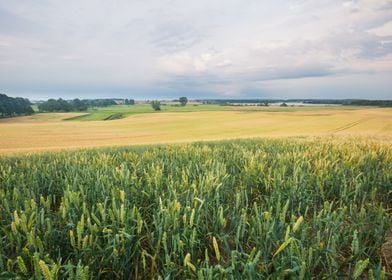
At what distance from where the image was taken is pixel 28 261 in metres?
1.84

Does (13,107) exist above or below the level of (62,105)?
below

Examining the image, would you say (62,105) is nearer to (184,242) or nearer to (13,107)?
(13,107)

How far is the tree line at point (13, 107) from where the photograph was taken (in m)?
55.5

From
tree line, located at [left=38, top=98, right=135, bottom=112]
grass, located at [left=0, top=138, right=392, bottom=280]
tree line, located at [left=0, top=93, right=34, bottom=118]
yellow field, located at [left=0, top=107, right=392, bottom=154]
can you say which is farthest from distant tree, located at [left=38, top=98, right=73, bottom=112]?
grass, located at [left=0, top=138, right=392, bottom=280]

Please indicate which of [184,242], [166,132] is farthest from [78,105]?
[184,242]

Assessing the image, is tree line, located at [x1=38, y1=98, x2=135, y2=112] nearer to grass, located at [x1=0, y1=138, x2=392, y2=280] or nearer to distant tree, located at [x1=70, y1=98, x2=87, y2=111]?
distant tree, located at [x1=70, y1=98, x2=87, y2=111]

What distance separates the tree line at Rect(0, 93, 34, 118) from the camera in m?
55.5

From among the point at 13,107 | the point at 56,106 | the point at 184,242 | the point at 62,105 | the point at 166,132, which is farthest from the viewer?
the point at 62,105

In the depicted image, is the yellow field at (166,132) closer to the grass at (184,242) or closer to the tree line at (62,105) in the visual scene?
the grass at (184,242)

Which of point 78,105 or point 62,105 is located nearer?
A: point 62,105

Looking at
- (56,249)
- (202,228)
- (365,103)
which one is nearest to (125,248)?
(56,249)

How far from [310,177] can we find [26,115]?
71.7 m

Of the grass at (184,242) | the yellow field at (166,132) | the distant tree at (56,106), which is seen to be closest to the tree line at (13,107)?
the distant tree at (56,106)

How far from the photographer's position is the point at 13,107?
58406mm
